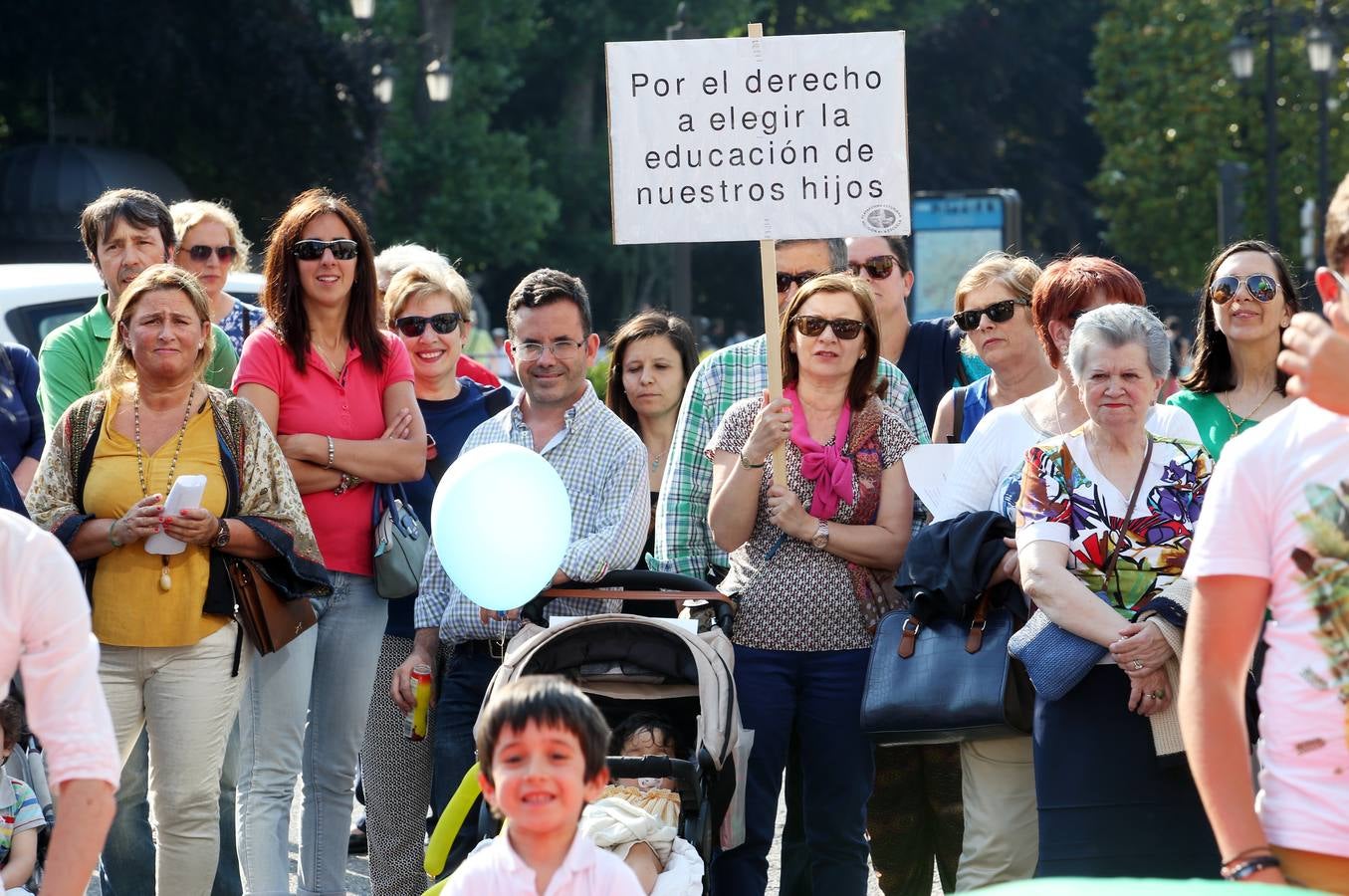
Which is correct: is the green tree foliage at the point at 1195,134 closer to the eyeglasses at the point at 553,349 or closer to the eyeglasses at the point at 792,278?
the eyeglasses at the point at 792,278

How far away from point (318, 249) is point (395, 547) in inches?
38.2

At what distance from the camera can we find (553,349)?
6.17 m

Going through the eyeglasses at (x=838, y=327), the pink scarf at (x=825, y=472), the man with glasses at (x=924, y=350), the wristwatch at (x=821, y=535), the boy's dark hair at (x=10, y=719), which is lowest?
the boy's dark hair at (x=10, y=719)

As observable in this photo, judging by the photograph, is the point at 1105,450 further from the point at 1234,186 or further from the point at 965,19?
the point at 965,19

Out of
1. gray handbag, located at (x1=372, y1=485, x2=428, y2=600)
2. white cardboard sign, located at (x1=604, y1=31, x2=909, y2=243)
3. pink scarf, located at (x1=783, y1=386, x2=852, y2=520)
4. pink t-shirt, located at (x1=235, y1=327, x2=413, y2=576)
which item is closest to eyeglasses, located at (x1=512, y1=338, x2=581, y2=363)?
white cardboard sign, located at (x1=604, y1=31, x2=909, y2=243)

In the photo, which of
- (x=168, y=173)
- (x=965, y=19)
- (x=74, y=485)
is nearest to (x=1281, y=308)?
(x=74, y=485)

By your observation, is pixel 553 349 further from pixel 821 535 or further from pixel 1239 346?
pixel 1239 346

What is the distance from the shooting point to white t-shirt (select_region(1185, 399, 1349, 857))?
323 cm

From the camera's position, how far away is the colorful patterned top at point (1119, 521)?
4988mm

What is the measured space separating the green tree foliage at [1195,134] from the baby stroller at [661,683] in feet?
109

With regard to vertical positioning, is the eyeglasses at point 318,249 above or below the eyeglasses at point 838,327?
above

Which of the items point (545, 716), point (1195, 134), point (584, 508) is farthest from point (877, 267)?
point (1195, 134)

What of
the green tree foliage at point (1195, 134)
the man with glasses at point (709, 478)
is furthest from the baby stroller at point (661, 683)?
the green tree foliage at point (1195, 134)

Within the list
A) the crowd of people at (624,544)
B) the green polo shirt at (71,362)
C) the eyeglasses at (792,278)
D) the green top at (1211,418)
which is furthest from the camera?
the eyeglasses at (792,278)
